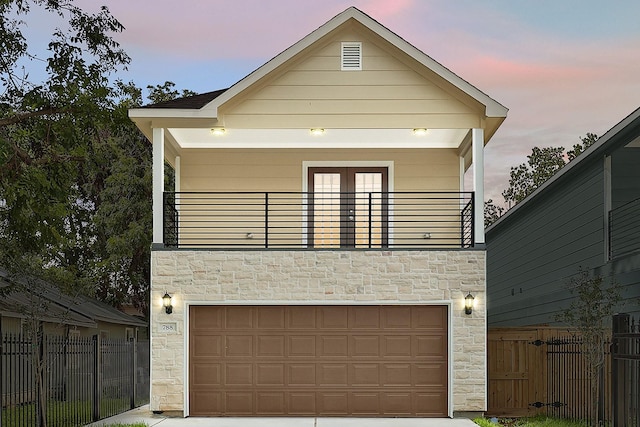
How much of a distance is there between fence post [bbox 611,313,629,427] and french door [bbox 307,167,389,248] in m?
8.34

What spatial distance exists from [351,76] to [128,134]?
16.2m

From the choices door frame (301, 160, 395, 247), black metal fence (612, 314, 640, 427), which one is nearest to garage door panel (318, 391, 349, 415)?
door frame (301, 160, 395, 247)

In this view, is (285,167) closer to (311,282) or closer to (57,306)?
(311,282)

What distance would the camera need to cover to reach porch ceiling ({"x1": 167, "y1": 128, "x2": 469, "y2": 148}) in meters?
18.7

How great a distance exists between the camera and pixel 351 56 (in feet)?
58.7

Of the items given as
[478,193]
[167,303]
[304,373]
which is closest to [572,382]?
[478,193]

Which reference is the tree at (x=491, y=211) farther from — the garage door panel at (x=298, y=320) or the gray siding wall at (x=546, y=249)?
the garage door panel at (x=298, y=320)

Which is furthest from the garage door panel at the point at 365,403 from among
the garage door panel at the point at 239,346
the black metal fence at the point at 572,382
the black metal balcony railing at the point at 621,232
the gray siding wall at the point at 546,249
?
the black metal balcony railing at the point at 621,232

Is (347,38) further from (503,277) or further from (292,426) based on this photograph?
(503,277)

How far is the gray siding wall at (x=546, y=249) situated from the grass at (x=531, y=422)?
245cm

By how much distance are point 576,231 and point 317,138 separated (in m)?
6.17

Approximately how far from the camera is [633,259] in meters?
15.8

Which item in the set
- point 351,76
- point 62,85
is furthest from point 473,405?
point 62,85

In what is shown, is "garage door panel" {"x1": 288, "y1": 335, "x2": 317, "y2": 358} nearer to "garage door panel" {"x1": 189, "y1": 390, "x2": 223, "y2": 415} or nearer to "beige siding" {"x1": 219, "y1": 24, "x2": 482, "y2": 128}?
"garage door panel" {"x1": 189, "y1": 390, "x2": 223, "y2": 415}
